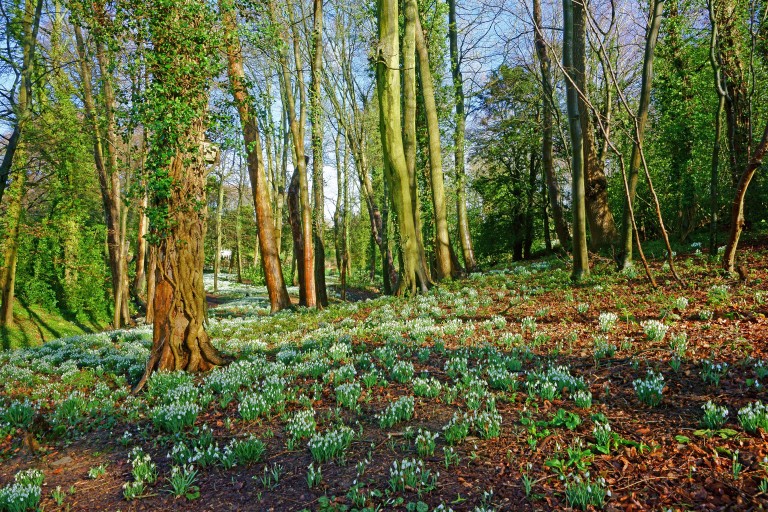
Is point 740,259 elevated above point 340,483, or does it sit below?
Answer: above

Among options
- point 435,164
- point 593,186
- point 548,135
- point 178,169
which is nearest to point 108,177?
point 435,164

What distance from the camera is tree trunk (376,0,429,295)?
12.8 meters

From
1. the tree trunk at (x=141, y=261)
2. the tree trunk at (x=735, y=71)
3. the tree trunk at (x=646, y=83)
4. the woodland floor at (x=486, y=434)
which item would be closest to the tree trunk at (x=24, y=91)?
the woodland floor at (x=486, y=434)

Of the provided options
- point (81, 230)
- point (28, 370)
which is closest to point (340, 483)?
point (28, 370)

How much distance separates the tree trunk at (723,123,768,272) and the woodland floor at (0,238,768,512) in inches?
29.3

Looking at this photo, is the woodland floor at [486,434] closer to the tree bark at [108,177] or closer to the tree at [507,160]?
the tree bark at [108,177]

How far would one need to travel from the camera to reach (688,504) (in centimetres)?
290

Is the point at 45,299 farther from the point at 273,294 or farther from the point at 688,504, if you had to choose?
the point at 688,504

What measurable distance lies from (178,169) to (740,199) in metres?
10.6

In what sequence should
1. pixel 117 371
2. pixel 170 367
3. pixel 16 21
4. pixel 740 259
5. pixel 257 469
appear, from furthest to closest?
pixel 16 21 → pixel 740 259 → pixel 117 371 → pixel 170 367 → pixel 257 469

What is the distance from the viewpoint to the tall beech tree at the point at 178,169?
6914 mm

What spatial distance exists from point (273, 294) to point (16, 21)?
11.6 m

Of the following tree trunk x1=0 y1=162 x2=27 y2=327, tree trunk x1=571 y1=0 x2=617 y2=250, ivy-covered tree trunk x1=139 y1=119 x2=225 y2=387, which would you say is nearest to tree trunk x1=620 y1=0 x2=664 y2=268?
tree trunk x1=571 y1=0 x2=617 y2=250

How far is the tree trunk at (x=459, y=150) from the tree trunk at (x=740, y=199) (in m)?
9.57
